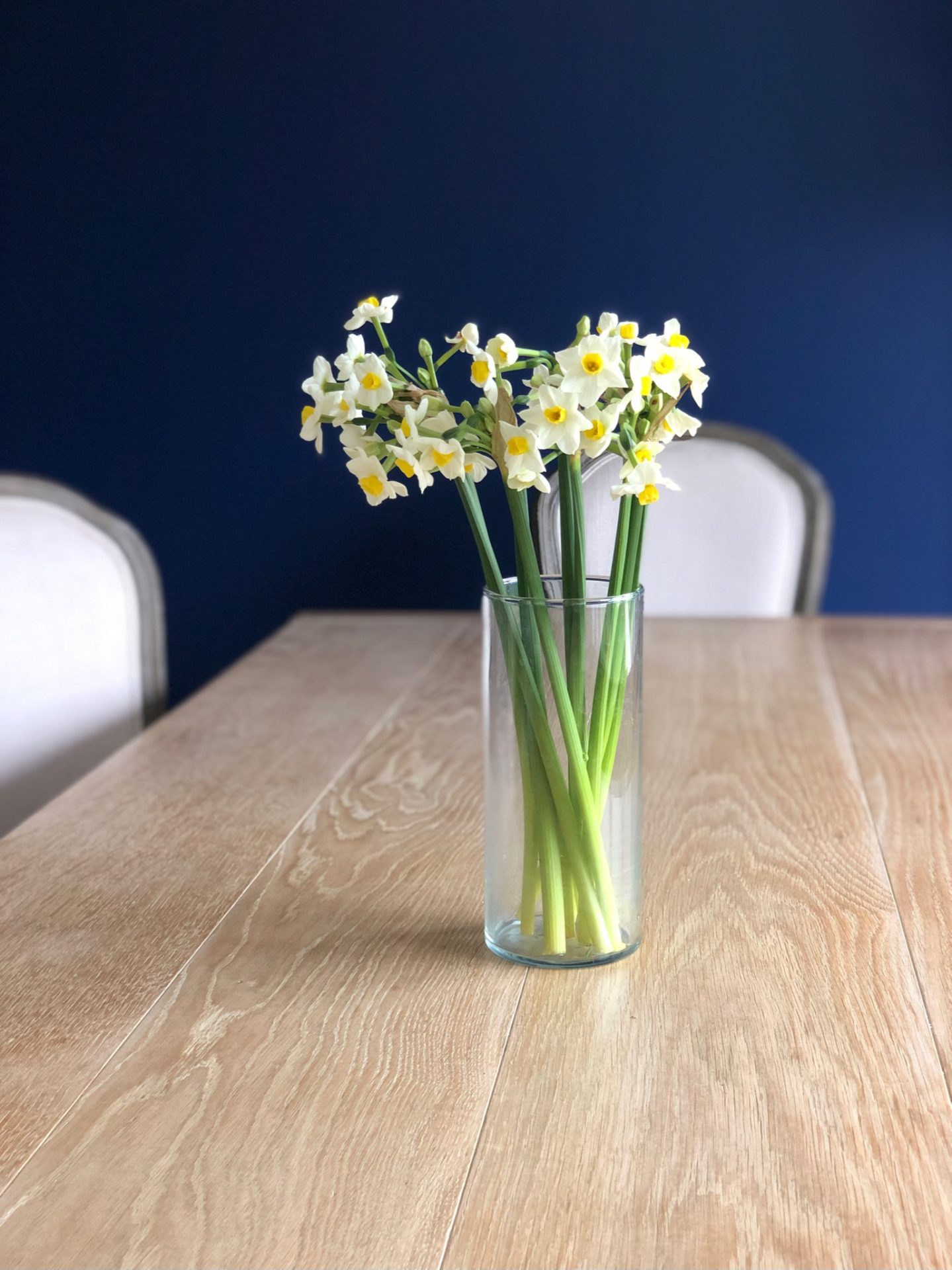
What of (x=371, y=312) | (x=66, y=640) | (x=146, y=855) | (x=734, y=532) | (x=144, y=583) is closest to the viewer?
(x=371, y=312)

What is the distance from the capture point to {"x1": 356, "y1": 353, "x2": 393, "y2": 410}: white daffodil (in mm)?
665

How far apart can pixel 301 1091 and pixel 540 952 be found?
19cm

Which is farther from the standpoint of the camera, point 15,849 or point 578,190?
point 578,190

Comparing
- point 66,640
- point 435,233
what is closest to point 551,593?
point 66,640

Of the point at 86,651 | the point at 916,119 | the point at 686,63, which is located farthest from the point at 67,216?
the point at 916,119

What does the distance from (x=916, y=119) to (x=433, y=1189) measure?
270 centimetres

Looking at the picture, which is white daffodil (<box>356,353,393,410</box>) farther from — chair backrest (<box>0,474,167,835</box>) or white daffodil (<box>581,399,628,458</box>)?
chair backrest (<box>0,474,167,835</box>)

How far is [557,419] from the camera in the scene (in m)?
0.64

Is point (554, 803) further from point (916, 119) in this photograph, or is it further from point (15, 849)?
point (916, 119)

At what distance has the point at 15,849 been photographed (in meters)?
0.98

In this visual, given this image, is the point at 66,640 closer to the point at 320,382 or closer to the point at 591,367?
the point at 320,382

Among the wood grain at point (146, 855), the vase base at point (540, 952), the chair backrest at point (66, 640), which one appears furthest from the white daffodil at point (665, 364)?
the chair backrest at point (66, 640)

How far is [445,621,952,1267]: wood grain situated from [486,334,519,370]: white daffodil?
0.36 metres

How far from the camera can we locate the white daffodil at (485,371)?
2.08 feet
